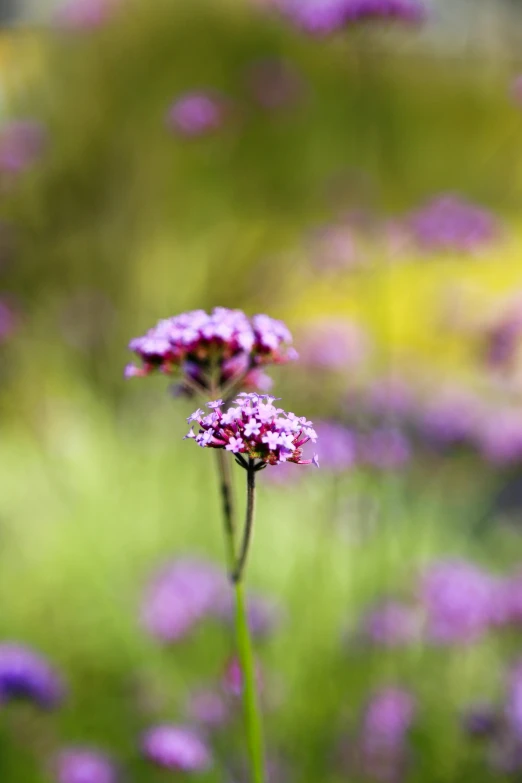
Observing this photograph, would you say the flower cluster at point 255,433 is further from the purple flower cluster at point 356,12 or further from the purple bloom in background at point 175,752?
the purple flower cluster at point 356,12

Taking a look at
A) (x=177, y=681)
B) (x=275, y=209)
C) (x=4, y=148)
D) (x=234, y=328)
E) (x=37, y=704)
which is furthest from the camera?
(x=275, y=209)

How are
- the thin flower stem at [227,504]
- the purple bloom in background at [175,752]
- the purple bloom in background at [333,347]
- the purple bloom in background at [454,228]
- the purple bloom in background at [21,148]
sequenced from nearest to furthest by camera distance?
the thin flower stem at [227,504] → the purple bloom in background at [175,752] → the purple bloom in background at [454,228] → the purple bloom in background at [333,347] → the purple bloom in background at [21,148]

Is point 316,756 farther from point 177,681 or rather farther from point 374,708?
point 177,681

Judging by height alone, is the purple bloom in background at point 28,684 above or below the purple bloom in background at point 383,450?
below

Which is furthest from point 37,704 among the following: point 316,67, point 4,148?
point 316,67

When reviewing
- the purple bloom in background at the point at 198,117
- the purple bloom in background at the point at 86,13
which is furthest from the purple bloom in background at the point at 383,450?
the purple bloom in background at the point at 86,13

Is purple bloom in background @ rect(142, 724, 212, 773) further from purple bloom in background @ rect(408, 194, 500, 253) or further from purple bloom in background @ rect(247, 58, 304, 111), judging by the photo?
purple bloom in background @ rect(247, 58, 304, 111)
